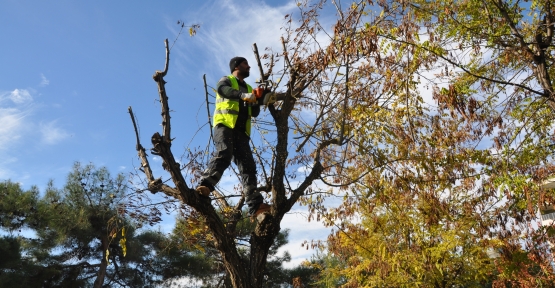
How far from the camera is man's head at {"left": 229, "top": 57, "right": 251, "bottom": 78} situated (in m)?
4.81

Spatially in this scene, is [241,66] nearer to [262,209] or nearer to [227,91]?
[227,91]

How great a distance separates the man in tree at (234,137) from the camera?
4191 millimetres

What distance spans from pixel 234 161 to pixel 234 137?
27 centimetres

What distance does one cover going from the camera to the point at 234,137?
14.8ft

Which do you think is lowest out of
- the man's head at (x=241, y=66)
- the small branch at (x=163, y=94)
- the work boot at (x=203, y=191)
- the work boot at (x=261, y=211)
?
the work boot at (x=261, y=211)

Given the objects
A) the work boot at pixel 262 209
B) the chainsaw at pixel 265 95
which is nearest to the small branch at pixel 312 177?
the work boot at pixel 262 209

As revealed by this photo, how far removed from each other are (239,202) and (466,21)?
391 centimetres

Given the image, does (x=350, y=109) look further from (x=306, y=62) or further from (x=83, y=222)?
(x=83, y=222)

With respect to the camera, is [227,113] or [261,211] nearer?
[261,211]

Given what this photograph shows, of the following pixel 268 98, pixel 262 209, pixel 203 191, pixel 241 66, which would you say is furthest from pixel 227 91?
pixel 262 209

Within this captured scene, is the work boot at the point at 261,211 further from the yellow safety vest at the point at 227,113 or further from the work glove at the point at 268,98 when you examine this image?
the work glove at the point at 268,98

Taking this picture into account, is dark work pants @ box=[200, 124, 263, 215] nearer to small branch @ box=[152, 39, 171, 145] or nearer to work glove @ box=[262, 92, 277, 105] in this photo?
work glove @ box=[262, 92, 277, 105]

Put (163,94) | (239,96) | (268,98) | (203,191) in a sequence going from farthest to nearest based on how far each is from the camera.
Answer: (268,98)
(239,96)
(163,94)
(203,191)

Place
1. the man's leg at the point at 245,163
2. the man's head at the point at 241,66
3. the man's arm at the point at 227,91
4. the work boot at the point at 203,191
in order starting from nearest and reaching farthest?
the work boot at the point at 203,191, the man's arm at the point at 227,91, the man's leg at the point at 245,163, the man's head at the point at 241,66
